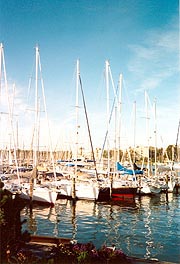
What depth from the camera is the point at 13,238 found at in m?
12.3

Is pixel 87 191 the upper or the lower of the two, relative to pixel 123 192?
upper

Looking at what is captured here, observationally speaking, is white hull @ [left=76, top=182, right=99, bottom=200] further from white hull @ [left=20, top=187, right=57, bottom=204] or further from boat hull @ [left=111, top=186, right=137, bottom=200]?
white hull @ [left=20, top=187, right=57, bottom=204]

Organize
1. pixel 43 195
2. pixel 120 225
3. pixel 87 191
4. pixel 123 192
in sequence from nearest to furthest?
pixel 120 225
pixel 43 195
pixel 87 191
pixel 123 192

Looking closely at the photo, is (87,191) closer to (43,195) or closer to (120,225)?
(43,195)

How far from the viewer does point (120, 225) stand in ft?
88.6

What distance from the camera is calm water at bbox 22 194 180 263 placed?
68.3 ft

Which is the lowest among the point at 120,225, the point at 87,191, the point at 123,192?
the point at 120,225

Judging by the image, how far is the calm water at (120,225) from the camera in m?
20.8

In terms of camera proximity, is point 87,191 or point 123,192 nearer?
point 87,191

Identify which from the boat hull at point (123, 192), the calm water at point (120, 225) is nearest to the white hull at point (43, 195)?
the calm water at point (120, 225)

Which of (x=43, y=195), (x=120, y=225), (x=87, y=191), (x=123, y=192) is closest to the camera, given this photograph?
(x=120, y=225)

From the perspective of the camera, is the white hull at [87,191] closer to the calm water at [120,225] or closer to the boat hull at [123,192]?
the calm water at [120,225]

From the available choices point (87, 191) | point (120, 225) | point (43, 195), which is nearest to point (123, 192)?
point (87, 191)

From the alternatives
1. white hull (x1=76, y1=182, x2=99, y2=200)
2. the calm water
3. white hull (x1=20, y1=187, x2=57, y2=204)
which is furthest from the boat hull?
white hull (x1=20, y1=187, x2=57, y2=204)
